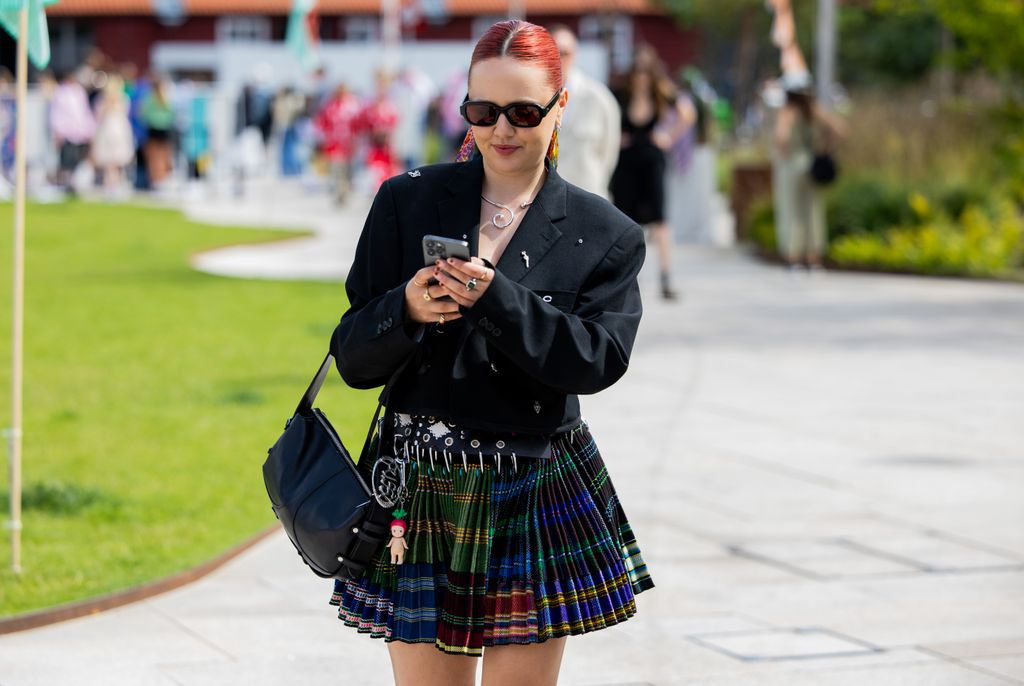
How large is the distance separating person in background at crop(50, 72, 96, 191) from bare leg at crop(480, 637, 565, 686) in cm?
2364

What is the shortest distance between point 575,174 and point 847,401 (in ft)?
6.43

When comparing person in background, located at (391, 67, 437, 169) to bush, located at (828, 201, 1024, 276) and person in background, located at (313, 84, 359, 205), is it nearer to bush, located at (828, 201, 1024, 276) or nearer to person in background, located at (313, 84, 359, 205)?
person in background, located at (313, 84, 359, 205)

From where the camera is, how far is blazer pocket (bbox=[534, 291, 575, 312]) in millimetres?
3031

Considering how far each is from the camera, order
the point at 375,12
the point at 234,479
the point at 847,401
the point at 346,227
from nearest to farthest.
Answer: the point at 234,479, the point at 847,401, the point at 346,227, the point at 375,12

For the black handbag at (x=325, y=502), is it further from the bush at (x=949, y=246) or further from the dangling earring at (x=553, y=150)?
the bush at (x=949, y=246)

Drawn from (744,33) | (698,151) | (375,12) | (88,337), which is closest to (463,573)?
(88,337)

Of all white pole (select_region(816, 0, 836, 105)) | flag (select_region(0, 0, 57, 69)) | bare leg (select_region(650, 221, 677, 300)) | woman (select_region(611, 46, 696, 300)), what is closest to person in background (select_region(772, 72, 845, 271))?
bare leg (select_region(650, 221, 677, 300))

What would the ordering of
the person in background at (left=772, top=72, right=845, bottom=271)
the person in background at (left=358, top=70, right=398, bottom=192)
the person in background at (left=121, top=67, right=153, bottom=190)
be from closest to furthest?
the person in background at (left=772, top=72, right=845, bottom=271)
the person in background at (left=358, top=70, right=398, bottom=192)
the person in background at (left=121, top=67, right=153, bottom=190)

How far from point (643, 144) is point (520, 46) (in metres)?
9.29

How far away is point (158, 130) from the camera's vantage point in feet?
87.9

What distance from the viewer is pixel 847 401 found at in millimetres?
9109

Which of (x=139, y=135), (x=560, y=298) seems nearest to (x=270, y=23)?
(x=139, y=135)

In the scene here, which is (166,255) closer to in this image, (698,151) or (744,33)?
(698,151)

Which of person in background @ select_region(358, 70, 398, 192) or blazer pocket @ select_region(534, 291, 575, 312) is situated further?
person in background @ select_region(358, 70, 398, 192)
